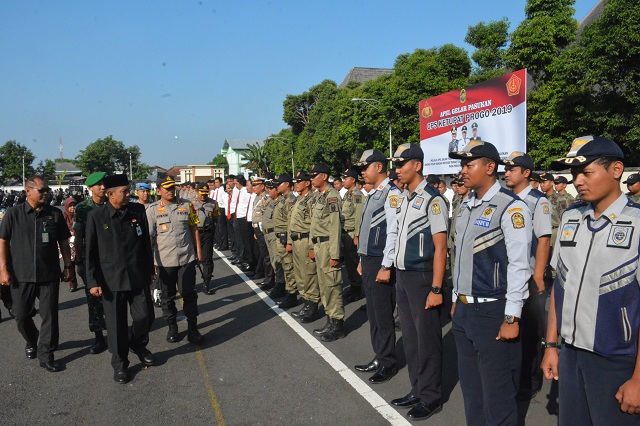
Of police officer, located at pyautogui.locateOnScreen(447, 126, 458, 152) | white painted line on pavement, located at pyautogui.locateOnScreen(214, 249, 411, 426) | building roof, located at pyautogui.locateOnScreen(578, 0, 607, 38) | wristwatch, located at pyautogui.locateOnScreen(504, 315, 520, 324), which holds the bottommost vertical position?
white painted line on pavement, located at pyautogui.locateOnScreen(214, 249, 411, 426)

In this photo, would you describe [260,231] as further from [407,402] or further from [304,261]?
[407,402]

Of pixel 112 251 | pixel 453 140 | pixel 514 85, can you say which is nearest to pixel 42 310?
pixel 112 251

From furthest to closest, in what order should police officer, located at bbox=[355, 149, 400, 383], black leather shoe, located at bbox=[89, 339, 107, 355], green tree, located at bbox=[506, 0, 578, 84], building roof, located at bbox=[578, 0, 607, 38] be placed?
building roof, located at bbox=[578, 0, 607, 38] < green tree, located at bbox=[506, 0, 578, 84] < black leather shoe, located at bbox=[89, 339, 107, 355] < police officer, located at bbox=[355, 149, 400, 383]

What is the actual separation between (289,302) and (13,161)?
82.0 meters

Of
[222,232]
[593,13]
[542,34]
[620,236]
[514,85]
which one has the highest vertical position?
[593,13]

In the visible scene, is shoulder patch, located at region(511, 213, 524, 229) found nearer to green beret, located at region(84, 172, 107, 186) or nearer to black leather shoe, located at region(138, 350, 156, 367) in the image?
black leather shoe, located at region(138, 350, 156, 367)

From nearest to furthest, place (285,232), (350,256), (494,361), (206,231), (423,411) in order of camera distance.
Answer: (494,361) < (423,411) < (285,232) < (350,256) < (206,231)

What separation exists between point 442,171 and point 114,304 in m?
17.1

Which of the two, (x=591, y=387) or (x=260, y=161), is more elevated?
(x=260, y=161)

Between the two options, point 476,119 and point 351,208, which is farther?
point 476,119

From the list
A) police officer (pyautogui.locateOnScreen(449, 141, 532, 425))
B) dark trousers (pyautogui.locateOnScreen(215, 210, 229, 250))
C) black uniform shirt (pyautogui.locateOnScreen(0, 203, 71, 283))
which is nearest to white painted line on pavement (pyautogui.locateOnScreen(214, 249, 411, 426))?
police officer (pyautogui.locateOnScreen(449, 141, 532, 425))

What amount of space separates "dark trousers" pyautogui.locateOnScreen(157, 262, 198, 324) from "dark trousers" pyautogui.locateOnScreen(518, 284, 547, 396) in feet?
12.7

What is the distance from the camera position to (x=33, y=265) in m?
5.66

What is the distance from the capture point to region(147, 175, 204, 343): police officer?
20.8 ft
